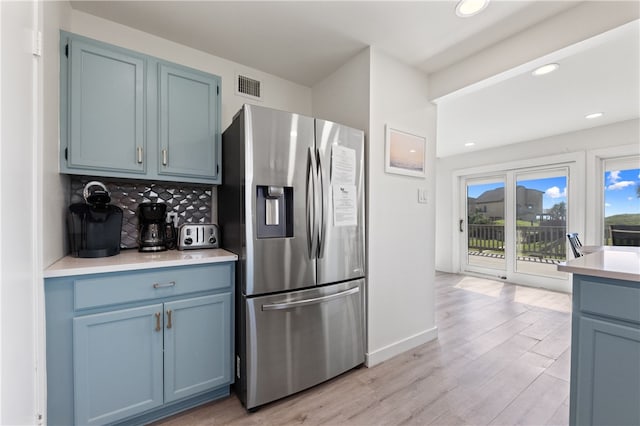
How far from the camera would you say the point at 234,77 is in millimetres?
2402

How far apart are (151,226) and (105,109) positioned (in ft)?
2.56

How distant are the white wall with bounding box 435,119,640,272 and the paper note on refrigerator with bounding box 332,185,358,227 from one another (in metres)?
4.16

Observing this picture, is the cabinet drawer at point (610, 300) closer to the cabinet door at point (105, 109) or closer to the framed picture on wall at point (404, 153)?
the framed picture on wall at point (404, 153)

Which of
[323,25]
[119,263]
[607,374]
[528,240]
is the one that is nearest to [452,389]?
[607,374]

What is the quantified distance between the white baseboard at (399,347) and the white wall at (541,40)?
2.30 meters

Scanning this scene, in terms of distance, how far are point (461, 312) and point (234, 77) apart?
368 cm

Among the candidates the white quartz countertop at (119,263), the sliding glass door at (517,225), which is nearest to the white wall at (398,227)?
the white quartz countertop at (119,263)

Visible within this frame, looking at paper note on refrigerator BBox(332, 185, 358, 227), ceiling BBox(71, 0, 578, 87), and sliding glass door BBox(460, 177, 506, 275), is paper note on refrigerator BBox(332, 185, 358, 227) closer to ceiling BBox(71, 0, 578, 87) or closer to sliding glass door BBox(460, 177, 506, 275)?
ceiling BBox(71, 0, 578, 87)

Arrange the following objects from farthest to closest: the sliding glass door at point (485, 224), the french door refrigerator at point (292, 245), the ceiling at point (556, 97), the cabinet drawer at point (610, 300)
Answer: the sliding glass door at point (485, 224) → the ceiling at point (556, 97) → the french door refrigerator at point (292, 245) → the cabinet drawer at point (610, 300)

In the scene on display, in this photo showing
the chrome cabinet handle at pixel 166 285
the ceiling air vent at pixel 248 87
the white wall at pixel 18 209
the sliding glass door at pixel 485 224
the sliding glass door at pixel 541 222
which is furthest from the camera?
the sliding glass door at pixel 485 224

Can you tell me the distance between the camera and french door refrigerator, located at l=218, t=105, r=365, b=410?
1607 mm

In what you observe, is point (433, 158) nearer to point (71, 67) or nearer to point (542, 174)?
point (71, 67)

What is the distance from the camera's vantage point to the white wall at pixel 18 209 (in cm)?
79

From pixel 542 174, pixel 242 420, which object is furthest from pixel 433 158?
pixel 542 174
